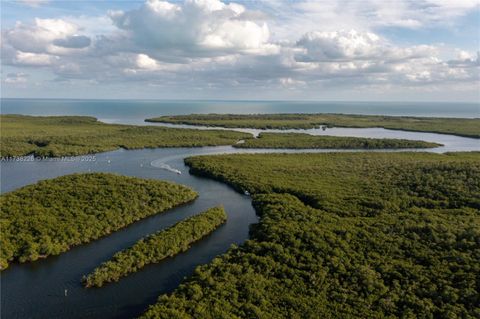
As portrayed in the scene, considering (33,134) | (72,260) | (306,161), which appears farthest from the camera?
(33,134)

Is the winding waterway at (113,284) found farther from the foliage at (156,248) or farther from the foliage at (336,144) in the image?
the foliage at (336,144)

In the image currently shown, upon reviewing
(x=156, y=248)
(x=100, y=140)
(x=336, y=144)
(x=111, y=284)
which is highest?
(x=100, y=140)

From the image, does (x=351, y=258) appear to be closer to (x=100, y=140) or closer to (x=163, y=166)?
(x=163, y=166)

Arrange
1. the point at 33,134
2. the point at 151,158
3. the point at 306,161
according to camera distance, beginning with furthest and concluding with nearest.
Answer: the point at 33,134, the point at 151,158, the point at 306,161

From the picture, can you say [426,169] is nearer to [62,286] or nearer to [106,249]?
[106,249]

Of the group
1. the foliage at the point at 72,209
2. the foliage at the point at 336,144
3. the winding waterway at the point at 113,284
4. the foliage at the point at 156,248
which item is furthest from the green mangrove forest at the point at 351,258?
the foliage at the point at 336,144

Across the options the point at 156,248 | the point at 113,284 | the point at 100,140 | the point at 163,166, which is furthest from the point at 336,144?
the point at 113,284

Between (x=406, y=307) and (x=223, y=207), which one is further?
(x=223, y=207)

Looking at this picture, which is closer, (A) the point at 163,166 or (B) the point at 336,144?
(A) the point at 163,166

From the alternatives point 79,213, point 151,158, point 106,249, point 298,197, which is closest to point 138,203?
point 79,213
